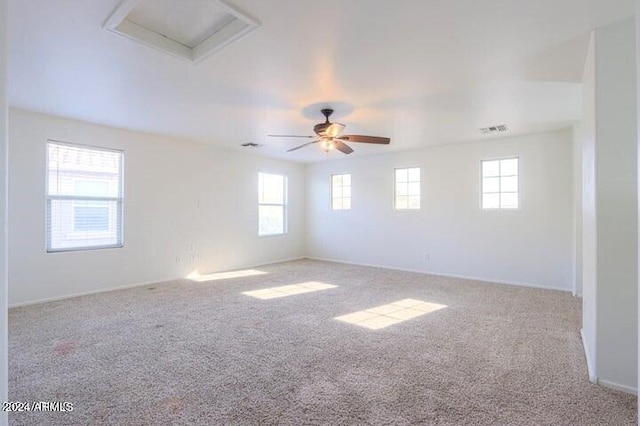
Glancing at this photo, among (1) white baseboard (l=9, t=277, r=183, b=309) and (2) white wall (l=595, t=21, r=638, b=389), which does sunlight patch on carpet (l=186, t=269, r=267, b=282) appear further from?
(2) white wall (l=595, t=21, r=638, b=389)

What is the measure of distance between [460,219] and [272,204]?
12.9 ft

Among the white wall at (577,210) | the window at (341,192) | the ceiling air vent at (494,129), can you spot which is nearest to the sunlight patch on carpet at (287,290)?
the window at (341,192)

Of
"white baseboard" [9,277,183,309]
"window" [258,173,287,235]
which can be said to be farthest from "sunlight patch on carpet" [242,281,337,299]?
"window" [258,173,287,235]

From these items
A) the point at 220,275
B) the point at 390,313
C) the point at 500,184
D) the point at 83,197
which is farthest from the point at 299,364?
the point at 500,184

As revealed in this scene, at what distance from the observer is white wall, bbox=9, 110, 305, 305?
13.3ft

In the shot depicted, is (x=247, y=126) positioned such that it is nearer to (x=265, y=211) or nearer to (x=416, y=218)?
(x=265, y=211)

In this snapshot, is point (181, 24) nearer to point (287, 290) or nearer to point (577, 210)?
point (287, 290)

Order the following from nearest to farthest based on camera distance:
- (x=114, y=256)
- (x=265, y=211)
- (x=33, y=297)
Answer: (x=33, y=297), (x=114, y=256), (x=265, y=211)

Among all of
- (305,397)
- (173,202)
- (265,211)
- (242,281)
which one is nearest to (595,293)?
(305,397)

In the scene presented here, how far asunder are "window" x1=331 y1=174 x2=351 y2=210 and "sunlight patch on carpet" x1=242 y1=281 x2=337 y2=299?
2.67 m

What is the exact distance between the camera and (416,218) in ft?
21.0

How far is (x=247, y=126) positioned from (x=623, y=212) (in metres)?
4.19

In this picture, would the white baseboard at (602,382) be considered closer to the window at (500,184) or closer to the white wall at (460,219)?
the white wall at (460,219)

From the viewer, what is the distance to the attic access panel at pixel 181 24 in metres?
2.10
